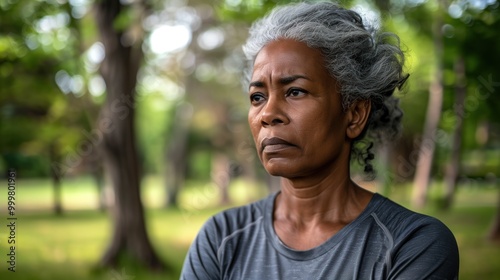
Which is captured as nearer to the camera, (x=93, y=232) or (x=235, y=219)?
(x=235, y=219)

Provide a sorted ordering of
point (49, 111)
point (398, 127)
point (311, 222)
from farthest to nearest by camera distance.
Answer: point (49, 111) < point (398, 127) < point (311, 222)

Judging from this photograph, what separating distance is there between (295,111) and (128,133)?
3456mm

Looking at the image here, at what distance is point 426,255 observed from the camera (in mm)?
1210

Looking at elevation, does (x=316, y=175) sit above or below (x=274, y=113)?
below

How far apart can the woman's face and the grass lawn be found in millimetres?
2413

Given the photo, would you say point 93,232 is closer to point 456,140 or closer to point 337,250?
point 456,140

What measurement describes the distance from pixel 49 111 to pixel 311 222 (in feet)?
14.6

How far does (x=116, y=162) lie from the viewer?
4578mm

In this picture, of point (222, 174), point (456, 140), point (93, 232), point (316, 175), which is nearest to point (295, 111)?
point (316, 175)

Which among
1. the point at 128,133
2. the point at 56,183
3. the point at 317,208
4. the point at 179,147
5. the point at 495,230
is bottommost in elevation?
the point at 495,230

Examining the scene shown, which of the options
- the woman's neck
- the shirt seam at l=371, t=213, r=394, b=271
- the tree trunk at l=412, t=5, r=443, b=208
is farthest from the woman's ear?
the tree trunk at l=412, t=5, r=443, b=208

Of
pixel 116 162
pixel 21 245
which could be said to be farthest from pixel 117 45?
pixel 21 245

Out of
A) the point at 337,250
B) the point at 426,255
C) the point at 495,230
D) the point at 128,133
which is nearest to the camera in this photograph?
the point at 426,255

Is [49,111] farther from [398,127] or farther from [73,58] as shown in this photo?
[398,127]
